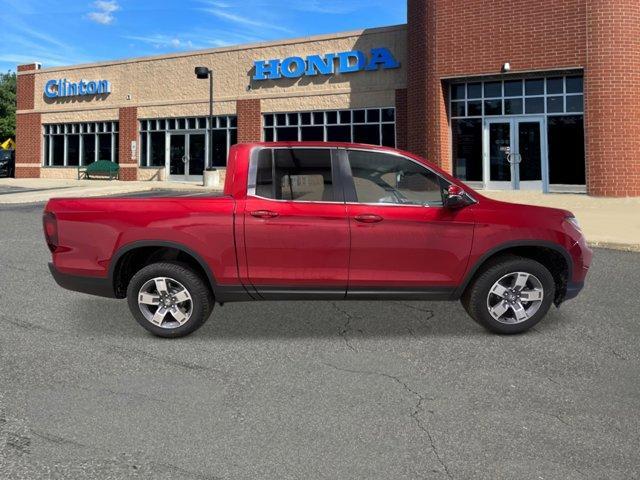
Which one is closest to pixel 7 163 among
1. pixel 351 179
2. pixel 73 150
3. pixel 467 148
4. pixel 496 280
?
pixel 73 150

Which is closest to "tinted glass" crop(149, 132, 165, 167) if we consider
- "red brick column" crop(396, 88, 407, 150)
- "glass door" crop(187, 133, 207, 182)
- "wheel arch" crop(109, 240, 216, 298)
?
"glass door" crop(187, 133, 207, 182)

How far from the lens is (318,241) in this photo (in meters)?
5.54

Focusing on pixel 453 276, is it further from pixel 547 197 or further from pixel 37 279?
pixel 547 197

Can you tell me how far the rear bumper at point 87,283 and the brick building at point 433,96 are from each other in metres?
18.1

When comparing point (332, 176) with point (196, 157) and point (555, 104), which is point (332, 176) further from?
point (196, 157)

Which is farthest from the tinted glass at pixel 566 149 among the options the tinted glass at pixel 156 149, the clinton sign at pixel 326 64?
the tinted glass at pixel 156 149

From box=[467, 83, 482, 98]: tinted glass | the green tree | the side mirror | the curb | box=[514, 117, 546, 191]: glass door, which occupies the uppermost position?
the green tree

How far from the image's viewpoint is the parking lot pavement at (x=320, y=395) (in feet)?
10.7

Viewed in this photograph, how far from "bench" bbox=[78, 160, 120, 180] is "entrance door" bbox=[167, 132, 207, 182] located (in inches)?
129

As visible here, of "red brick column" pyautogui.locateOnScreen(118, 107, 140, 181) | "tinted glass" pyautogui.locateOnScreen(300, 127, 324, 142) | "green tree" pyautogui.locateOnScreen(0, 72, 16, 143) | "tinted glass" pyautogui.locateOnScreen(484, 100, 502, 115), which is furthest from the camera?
"green tree" pyautogui.locateOnScreen(0, 72, 16, 143)

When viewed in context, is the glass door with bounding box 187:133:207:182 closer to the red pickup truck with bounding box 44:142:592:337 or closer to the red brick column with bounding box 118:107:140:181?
the red brick column with bounding box 118:107:140:181

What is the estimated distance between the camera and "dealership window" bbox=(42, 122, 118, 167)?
114 feet

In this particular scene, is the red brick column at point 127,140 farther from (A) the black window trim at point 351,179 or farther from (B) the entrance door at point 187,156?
(A) the black window trim at point 351,179

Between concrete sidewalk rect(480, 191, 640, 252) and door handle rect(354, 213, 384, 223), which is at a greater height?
concrete sidewalk rect(480, 191, 640, 252)
